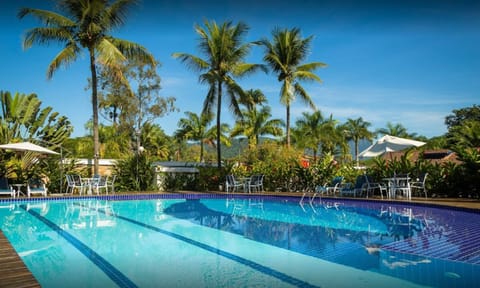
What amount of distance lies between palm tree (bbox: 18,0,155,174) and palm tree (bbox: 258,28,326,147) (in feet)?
27.5

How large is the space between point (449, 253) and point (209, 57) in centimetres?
1495

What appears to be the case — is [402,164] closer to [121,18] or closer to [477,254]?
[477,254]

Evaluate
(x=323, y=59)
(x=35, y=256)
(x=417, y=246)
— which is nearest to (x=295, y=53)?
(x=323, y=59)

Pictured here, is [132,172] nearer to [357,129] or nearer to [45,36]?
[45,36]

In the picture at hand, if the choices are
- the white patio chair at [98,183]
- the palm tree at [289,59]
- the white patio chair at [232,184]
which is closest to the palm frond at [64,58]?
the white patio chair at [98,183]

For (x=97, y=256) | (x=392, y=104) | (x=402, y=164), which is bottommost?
(x=97, y=256)

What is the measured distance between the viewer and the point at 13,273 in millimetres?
3900

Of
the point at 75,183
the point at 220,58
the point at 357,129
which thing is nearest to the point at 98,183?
the point at 75,183

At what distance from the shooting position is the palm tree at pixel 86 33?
14.5m

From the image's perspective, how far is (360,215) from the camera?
10375 millimetres

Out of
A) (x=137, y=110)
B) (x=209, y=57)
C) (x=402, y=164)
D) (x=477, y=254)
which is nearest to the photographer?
(x=477, y=254)

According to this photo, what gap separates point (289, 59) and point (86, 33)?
34.6 ft

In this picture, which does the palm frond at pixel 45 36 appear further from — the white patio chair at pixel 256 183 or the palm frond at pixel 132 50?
the white patio chair at pixel 256 183

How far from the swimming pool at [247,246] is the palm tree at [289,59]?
35.3ft
